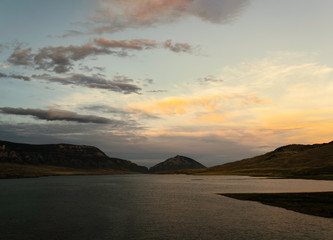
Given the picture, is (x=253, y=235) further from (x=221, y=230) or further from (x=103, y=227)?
(x=103, y=227)

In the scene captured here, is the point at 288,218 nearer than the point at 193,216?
Yes

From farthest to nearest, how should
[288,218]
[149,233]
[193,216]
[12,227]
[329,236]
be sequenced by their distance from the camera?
[193,216] < [288,218] < [12,227] < [149,233] < [329,236]

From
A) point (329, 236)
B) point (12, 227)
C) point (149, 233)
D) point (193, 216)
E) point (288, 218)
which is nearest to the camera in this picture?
point (329, 236)

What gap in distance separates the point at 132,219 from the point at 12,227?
21.1 meters

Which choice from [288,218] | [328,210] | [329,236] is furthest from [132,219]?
[328,210]

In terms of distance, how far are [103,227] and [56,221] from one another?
1162cm

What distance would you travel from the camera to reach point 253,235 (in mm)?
45031

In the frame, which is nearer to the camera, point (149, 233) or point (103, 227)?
point (149, 233)

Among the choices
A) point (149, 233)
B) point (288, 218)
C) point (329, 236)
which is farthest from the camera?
point (288, 218)

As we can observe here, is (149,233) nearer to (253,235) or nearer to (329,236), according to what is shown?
(253,235)

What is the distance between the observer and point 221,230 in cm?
4859

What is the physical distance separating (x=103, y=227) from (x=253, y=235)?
24.8 meters

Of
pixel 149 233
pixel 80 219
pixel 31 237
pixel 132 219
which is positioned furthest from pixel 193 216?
pixel 31 237

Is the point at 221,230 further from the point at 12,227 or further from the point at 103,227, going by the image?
the point at 12,227
